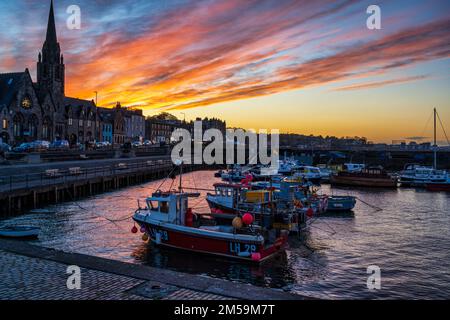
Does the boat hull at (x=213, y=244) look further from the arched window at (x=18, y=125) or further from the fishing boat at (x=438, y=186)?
the arched window at (x=18, y=125)

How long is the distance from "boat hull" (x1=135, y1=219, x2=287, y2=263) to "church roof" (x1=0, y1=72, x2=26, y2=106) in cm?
7393

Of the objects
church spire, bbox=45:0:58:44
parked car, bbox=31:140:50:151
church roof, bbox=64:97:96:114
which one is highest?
church spire, bbox=45:0:58:44

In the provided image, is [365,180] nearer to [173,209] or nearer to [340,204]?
[340,204]

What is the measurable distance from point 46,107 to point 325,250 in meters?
88.5

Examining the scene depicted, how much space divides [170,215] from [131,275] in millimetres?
11108

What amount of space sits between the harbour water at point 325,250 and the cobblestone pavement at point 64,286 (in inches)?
307

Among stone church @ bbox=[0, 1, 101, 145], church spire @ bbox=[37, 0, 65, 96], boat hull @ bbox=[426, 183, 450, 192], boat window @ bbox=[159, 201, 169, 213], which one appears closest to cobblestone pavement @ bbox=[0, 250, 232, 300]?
boat window @ bbox=[159, 201, 169, 213]

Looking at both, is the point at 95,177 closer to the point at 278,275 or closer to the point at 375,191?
the point at 278,275

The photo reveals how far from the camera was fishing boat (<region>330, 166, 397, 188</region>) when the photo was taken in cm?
6794

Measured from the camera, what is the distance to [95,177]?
5288 cm

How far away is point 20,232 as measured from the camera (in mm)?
25734

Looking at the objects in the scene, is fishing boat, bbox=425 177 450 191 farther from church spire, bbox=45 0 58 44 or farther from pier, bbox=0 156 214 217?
church spire, bbox=45 0 58 44

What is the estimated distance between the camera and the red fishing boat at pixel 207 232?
21.8 meters
